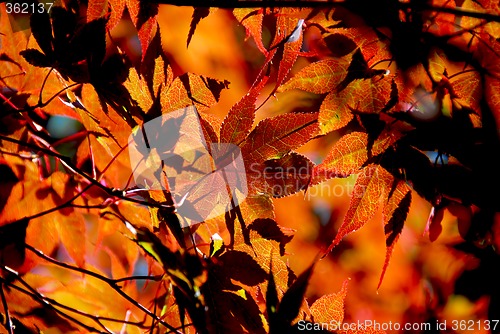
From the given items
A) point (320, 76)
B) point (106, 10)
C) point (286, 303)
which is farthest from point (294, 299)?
point (106, 10)

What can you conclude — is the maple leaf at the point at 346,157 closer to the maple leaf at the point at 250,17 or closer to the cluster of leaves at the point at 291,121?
the cluster of leaves at the point at 291,121

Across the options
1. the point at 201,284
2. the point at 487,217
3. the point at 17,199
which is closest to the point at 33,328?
the point at 17,199

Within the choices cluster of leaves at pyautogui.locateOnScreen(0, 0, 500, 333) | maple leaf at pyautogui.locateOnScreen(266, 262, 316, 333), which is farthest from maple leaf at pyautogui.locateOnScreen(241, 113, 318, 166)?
maple leaf at pyautogui.locateOnScreen(266, 262, 316, 333)

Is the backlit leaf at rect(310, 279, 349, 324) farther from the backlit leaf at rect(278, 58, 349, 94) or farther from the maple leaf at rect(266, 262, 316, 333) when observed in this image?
the backlit leaf at rect(278, 58, 349, 94)

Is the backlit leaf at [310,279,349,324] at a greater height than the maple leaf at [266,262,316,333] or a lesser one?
lesser

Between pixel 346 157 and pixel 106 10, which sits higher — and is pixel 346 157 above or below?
below

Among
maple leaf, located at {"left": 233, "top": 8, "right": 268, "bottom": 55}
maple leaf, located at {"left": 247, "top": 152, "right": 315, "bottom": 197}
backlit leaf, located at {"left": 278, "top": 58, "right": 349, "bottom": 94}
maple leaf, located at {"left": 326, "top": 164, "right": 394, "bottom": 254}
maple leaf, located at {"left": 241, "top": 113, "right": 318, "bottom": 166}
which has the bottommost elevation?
maple leaf, located at {"left": 326, "top": 164, "right": 394, "bottom": 254}

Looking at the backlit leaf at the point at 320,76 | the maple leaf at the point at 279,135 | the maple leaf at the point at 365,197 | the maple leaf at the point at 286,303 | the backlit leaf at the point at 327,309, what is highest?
the backlit leaf at the point at 320,76

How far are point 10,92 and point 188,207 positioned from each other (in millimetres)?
405

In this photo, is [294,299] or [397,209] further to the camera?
[397,209]

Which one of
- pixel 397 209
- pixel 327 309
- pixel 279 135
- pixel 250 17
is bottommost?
pixel 327 309

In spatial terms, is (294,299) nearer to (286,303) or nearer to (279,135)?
(286,303)

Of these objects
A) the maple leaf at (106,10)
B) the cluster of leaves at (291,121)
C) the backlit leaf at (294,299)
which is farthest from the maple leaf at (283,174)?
the maple leaf at (106,10)

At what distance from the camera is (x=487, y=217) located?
66cm
